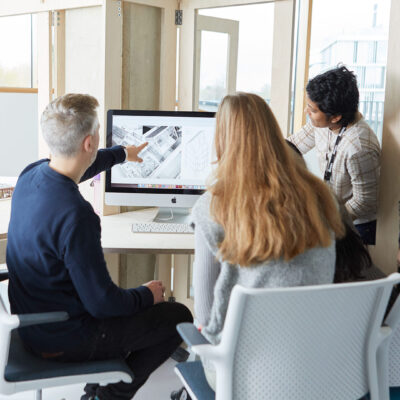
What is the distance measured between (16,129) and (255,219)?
1815 millimetres

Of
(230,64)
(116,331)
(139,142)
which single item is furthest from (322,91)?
(116,331)

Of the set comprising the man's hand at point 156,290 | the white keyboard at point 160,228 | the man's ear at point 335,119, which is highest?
the man's ear at point 335,119

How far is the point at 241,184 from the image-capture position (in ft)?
4.44

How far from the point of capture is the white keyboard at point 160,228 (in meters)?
2.35

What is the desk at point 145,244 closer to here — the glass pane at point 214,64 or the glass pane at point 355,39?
the glass pane at point 214,64

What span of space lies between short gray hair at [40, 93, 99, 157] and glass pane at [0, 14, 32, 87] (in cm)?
246

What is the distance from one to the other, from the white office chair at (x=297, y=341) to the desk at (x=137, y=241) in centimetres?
80

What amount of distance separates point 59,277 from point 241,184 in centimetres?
63

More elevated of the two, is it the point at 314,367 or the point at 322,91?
the point at 322,91

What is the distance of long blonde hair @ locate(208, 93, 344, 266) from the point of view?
4.26 ft

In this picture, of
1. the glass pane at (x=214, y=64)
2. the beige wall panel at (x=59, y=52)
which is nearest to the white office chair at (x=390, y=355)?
the glass pane at (x=214, y=64)

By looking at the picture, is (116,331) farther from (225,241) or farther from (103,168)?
(103,168)

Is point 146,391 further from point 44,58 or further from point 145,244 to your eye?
point 44,58

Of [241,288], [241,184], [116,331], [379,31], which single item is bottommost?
[116,331]
